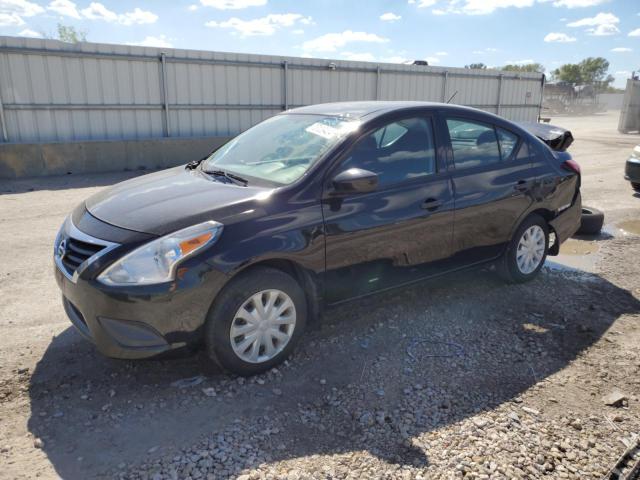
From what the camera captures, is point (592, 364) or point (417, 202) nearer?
point (592, 364)

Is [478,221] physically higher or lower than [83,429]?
higher

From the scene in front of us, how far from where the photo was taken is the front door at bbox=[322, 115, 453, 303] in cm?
359

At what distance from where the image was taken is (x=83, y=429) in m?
2.84

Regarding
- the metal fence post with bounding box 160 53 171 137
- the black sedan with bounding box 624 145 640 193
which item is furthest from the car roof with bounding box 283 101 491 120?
the metal fence post with bounding box 160 53 171 137

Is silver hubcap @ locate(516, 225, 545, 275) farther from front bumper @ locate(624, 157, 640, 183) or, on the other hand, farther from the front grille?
front bumper @ locate(624, 157, 640, 183)

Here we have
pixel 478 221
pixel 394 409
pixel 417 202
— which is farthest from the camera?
pixel 478 221

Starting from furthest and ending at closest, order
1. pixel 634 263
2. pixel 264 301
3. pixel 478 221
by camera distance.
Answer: pixel 634 263
pixel 478 221
pixel 264 301

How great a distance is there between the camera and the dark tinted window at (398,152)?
148 inches

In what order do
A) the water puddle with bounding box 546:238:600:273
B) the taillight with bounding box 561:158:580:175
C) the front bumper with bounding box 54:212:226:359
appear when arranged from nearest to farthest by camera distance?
the front bumper with bounding box 54:212:226:359 → the taillight with bounding box 561:158:580:175 → the water puddle with bounding box 546:238:600:273

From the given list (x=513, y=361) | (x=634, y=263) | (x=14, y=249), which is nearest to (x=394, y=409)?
(x=513, y=361)

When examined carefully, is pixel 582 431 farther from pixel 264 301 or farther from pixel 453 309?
pixel 264 301

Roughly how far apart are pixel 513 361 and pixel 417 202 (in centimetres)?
135

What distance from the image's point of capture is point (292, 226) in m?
3.34

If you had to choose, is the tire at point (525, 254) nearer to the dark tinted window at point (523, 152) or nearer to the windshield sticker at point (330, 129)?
the dark tinted window at point (523, 152)
